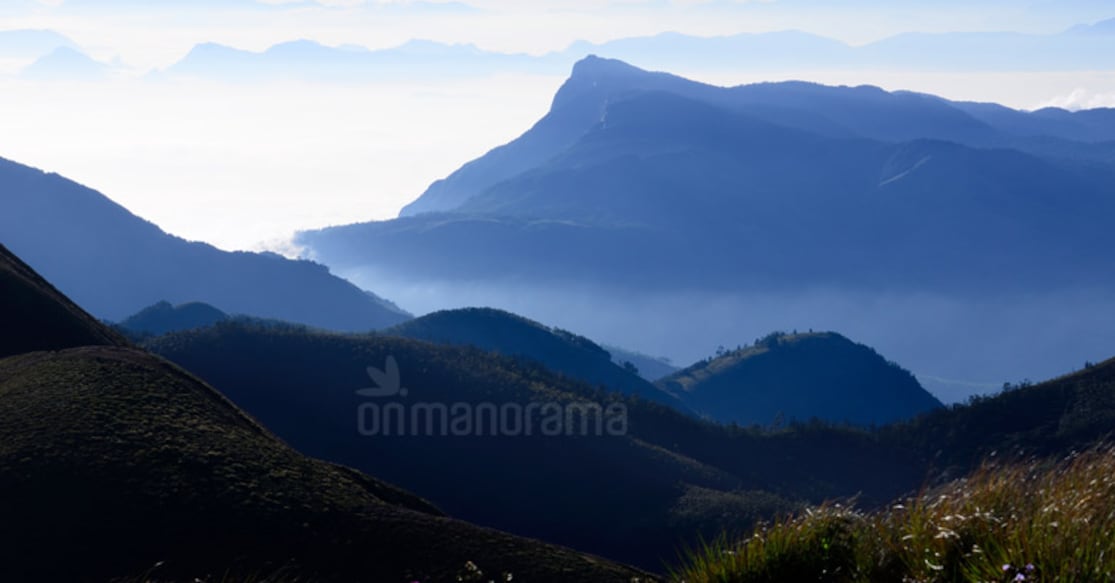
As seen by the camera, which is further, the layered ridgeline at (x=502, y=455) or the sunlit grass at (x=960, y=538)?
the layered ridgeline at (x=502, y=455)

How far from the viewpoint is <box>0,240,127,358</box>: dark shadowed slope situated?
69.6m

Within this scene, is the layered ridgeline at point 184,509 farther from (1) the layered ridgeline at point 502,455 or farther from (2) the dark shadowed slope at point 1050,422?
(2) the dark shadowed slope at point 1050,422

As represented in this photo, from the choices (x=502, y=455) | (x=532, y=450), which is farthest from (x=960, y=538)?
(x=532, y=450)

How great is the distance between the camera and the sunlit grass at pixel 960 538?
976 centimetres

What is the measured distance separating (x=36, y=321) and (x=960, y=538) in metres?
73.7

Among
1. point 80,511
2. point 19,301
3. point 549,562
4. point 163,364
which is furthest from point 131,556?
point 19,301

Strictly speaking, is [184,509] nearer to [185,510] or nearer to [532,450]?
[185,510]

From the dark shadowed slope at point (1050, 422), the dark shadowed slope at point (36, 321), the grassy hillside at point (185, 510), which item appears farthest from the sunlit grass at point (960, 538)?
the dark shadowed slope at point (1050, 422)

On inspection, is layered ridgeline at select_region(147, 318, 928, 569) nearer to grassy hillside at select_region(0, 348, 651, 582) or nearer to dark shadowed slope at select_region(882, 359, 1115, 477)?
dark shadowed slope at select_region(882, 359, 1115, 477)

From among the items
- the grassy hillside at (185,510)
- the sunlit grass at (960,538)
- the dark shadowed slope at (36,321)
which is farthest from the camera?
the dark shadowed slope at (36,321)

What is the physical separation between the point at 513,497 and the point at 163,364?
365ft

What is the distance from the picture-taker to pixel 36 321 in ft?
238

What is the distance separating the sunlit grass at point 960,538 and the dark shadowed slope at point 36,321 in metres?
66.0

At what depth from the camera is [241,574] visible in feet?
104
